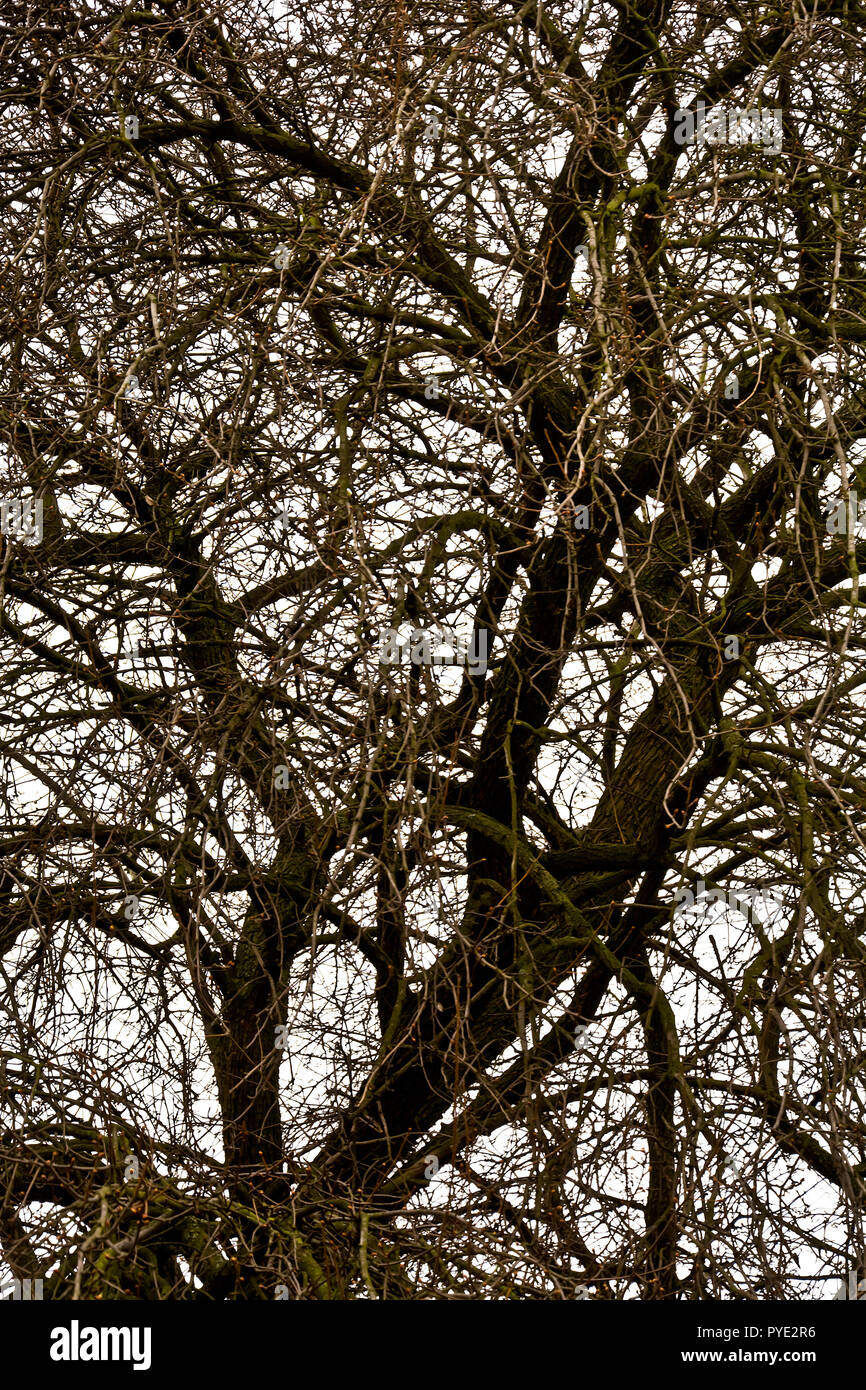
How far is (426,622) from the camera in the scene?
14.9ft

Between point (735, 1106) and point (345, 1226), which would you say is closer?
point (345, 1226)

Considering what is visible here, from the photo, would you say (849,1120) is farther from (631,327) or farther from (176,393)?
(176,393)

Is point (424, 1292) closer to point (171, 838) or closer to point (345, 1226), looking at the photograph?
point (345, 1226)

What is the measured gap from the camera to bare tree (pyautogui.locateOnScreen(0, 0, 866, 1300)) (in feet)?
13.1

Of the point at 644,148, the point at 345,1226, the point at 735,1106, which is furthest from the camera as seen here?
the point at 644,148

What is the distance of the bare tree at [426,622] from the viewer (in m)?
3.98

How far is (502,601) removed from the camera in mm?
5488

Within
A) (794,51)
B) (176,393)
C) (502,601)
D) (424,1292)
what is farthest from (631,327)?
(424,1292)

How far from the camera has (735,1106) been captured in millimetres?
4914

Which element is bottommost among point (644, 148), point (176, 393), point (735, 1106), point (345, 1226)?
point (345, 1226)

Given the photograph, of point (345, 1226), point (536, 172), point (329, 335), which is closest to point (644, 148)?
point (536, 172)
